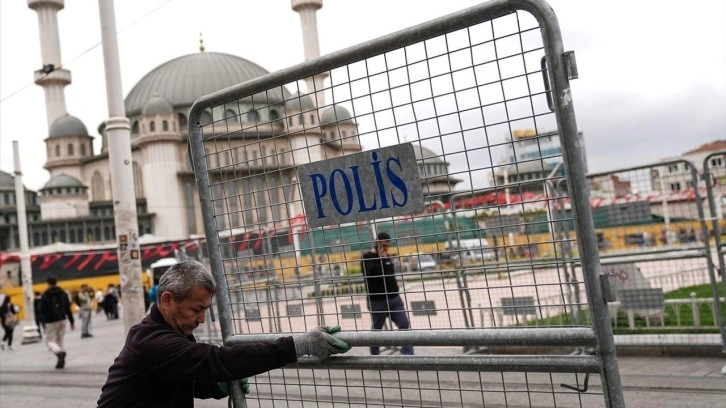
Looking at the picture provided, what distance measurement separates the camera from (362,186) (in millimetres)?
2348

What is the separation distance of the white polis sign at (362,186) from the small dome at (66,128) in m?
79.9

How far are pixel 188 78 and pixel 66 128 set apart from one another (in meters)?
13.7

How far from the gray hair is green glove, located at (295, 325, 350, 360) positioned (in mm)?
397

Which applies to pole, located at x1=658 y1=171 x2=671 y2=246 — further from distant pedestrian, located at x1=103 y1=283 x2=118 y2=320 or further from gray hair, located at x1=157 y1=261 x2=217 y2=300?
distant pedestrian, located at x1=103 y1=283 x2=118 y2=320

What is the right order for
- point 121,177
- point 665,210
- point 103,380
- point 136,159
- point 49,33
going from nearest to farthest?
point 665,210
point 121,177
point 103,380
point 49,33
point 136,159

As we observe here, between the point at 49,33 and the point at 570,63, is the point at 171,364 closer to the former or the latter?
the point at 570,63

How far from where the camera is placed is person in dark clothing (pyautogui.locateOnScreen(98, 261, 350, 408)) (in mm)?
2260

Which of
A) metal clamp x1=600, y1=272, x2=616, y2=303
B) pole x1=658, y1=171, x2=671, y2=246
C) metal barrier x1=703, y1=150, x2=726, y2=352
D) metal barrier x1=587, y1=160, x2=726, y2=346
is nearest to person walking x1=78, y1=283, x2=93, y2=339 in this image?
metal barrier x1=587, y1=160, x2=726, y2=346

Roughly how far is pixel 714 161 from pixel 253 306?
569 cm

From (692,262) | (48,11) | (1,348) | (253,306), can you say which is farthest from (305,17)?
(253,306)

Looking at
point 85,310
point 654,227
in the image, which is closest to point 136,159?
point 85,310

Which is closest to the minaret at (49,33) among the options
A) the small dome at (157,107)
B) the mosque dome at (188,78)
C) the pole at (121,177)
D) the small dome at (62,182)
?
the small dome at (157,107)

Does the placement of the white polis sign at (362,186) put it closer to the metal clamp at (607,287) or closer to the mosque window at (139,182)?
the metal clamp at (607,287)

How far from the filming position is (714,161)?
711 centimetres
